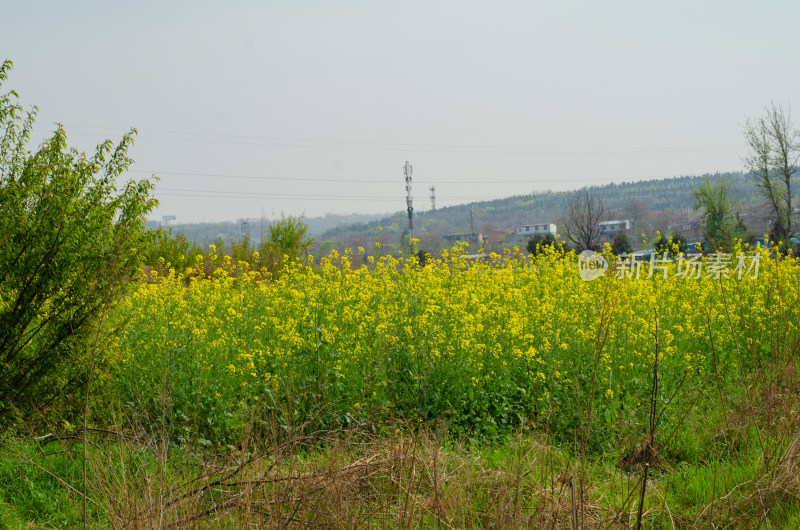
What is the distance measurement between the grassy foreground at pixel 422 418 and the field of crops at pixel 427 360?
2cm

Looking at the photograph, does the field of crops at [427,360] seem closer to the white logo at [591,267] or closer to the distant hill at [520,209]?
the white logo at [591,267]

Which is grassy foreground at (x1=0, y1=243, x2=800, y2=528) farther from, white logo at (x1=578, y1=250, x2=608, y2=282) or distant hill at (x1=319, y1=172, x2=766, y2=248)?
distant hill at (x1=319, y1=172, x2=766, y2=248)

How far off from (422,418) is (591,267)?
601 centimetres

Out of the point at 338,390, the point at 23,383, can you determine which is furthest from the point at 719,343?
the point at 23,383

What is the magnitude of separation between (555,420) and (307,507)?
2.69m

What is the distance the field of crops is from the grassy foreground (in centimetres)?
2

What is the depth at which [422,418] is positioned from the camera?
4.83 m

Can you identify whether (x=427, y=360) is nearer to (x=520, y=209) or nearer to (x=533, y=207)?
(x=533, y=207)

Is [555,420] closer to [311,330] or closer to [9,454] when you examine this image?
[311,330]

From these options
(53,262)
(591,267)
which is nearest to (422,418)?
(53,262)

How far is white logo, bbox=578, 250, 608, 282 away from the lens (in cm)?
891

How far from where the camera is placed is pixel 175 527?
2.55m

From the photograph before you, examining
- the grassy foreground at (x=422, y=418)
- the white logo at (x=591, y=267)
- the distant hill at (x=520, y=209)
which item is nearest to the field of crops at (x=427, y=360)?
the grassy foreground at (x=422, y=418)

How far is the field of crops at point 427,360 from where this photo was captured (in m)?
4.81
